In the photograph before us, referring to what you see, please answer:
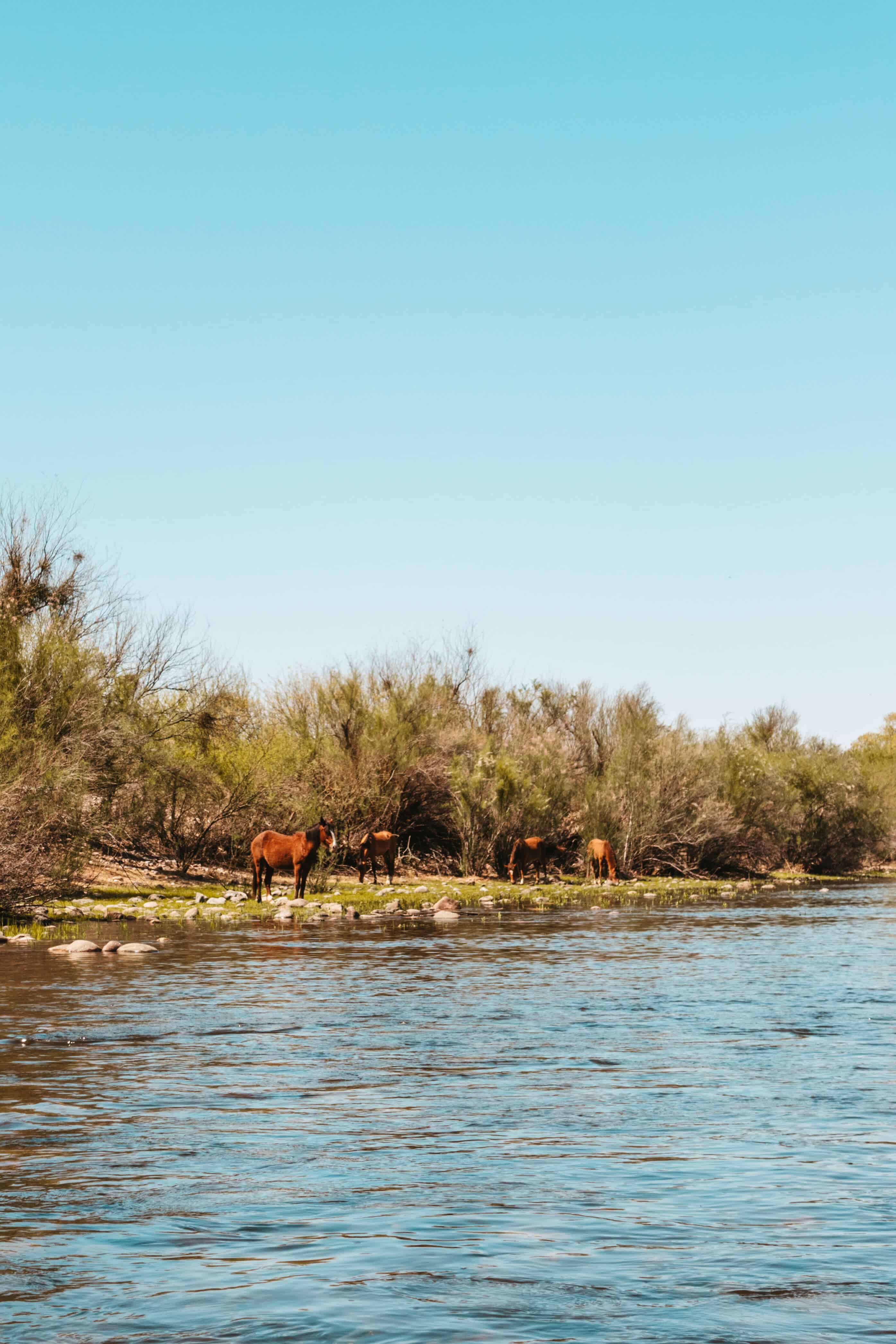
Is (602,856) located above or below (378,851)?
below

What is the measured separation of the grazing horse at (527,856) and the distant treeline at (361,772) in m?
0.99

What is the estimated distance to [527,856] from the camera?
42281mm

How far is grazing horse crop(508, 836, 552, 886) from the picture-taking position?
42000 millimetres

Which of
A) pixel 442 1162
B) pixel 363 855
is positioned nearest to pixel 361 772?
pixel 363 855

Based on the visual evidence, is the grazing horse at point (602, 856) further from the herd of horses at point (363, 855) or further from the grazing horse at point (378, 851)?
the grazing horse at point (378, 851)

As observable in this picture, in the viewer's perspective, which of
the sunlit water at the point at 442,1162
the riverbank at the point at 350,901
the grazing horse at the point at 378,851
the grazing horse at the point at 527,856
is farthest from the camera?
the grazing horse at the point at 527,856

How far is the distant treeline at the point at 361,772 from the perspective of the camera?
28.1m

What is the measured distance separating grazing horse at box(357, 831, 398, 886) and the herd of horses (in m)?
0.01

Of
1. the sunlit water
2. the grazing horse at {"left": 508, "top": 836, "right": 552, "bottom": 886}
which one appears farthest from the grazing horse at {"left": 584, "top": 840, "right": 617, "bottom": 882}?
the sunlit water

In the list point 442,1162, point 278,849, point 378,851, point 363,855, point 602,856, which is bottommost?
point 442,1162

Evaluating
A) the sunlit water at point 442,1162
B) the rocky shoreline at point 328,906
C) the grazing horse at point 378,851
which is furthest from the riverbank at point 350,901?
the sunlit water at point 442,1162

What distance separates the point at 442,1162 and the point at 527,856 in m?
34.6

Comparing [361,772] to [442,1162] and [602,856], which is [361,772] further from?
[442,1162]

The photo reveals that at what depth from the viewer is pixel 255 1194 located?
7121 mm
